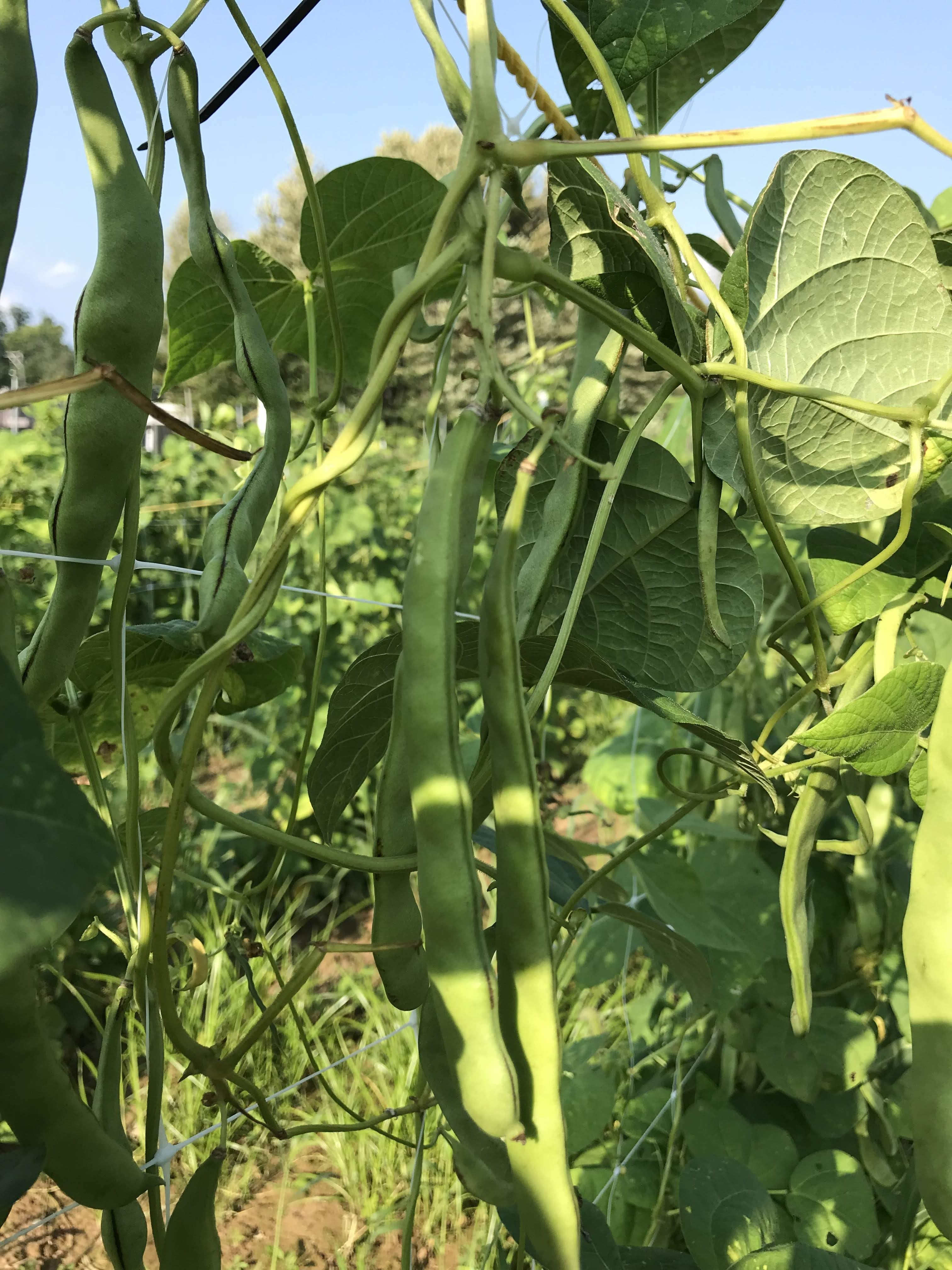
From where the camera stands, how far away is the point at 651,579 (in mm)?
662

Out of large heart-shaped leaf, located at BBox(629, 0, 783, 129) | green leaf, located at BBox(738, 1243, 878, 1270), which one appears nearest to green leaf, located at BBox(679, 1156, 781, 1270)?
green leaf, located at BBox(738, 1243, 878, 1270)

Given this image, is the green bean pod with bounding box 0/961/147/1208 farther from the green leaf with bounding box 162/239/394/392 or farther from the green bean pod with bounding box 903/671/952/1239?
the green leaf with bounding box 162/239/394/392

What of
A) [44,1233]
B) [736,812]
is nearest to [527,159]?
[736,812]

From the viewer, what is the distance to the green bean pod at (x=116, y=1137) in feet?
1.74

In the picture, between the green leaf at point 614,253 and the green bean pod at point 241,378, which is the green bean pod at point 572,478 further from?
the green bean pod at point 241,378

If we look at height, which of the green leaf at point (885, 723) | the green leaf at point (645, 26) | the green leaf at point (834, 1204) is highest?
the green leaf at point (645, 26)

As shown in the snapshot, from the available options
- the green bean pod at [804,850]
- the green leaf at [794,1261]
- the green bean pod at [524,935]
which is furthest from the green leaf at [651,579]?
the green leaf at [794,1261]

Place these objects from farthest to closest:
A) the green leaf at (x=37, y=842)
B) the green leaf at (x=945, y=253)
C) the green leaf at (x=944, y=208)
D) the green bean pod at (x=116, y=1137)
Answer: the green leaf at (x=944, y=208)
the green leaf at (x=945, y=253)
the green bean pod at (x=116, y=1137)
the green leaf at (x=37, y=842)

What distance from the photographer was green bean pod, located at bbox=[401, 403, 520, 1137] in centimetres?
36

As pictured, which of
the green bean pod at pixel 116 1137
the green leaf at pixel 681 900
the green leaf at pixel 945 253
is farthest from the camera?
the green leaf at pixel 681 900

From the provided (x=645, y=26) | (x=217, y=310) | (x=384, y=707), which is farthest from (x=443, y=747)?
(x=217, y=310)

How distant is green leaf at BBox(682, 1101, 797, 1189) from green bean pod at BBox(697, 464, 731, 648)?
3.18 ft

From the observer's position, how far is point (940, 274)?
1.97 feet

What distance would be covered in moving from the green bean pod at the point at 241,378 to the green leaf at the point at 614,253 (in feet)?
0.67
